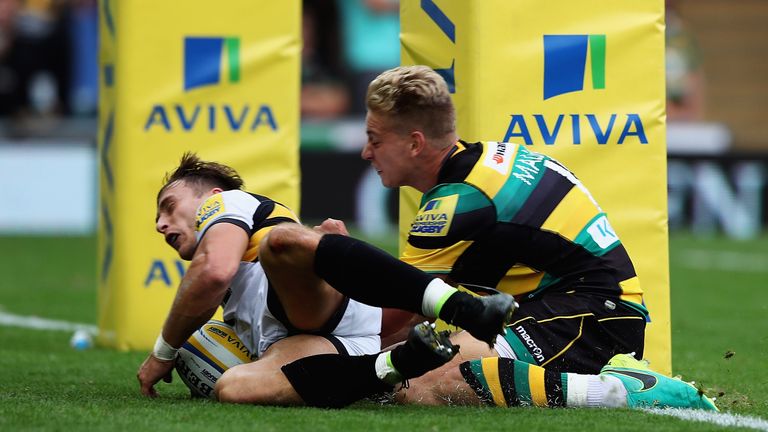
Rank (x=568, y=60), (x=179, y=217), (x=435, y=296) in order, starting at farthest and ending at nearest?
1. (x=568, y=60)
2. (x=179, y=217)
3. (x=435, y=296)

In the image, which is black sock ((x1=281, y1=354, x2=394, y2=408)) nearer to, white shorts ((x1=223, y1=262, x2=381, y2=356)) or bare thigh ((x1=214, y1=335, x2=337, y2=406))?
bare thigh ((x1=214, y1=335, x2=337, y2=406))

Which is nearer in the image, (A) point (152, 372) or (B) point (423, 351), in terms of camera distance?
(B) point (423, 351)

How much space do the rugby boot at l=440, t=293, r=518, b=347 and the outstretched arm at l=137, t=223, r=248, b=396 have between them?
875 mm

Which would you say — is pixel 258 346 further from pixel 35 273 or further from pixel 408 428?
pixel 35 273

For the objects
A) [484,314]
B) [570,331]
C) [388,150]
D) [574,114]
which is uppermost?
[574,114]

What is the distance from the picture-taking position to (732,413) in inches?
188

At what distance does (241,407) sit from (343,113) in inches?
576

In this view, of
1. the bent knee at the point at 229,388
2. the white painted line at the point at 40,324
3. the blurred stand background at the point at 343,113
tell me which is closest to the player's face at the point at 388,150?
the bent knee at the point at 229,388

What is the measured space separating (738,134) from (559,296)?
17.3 m

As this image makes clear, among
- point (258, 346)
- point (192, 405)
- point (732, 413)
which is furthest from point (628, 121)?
point (192, 405)

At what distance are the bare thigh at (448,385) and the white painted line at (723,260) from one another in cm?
865

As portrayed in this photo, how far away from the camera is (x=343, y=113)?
63.1ft

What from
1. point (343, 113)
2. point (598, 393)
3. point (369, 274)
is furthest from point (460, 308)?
point (343, 113)

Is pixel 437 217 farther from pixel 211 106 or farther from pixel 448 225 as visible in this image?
pixel 211 106
